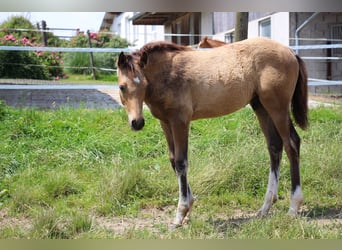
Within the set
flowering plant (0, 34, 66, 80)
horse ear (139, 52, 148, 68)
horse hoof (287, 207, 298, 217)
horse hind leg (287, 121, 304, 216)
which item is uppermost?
horse ear (139, 52, 148, 68)

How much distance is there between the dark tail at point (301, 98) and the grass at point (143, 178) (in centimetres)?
53

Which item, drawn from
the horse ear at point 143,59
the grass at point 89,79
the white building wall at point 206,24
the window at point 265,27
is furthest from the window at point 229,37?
the horse ear at point 143,59

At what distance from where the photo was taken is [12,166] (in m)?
3.44

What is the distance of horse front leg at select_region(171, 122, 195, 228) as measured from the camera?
2561 millimetres

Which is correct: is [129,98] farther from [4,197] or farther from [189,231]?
[4,197]

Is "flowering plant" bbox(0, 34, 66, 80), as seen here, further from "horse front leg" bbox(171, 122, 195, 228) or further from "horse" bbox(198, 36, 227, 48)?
"horse front leg" bbox(171, 122, 195, 228)

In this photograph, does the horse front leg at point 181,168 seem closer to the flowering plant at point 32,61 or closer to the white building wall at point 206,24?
the white building wall at point 206,24

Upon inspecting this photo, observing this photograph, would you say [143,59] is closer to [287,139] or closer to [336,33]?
[287,139]

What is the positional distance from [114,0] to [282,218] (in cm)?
173

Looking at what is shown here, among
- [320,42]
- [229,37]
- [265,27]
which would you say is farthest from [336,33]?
[229,37]

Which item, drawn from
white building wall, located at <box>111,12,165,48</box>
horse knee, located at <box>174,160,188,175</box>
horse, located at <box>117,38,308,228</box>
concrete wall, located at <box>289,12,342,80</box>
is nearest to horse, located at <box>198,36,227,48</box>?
concrete wall, located at <box>289,12,342,80</box>

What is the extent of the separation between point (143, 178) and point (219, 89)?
0.90 meters

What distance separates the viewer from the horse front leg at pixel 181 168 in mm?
2561

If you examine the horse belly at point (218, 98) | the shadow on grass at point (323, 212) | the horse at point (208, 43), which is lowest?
the shadow on grass at point (323, 212)
